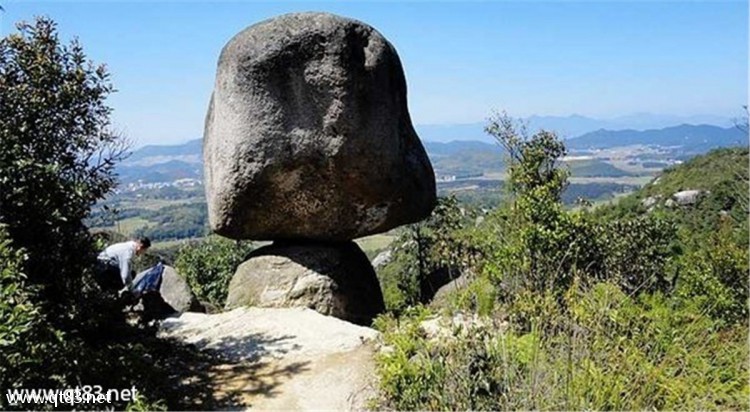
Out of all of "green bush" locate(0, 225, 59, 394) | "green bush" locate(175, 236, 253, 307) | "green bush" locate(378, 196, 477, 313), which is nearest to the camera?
"green bush" locate(0, 225, 59, 394)

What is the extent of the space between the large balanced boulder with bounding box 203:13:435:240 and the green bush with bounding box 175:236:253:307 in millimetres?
6406

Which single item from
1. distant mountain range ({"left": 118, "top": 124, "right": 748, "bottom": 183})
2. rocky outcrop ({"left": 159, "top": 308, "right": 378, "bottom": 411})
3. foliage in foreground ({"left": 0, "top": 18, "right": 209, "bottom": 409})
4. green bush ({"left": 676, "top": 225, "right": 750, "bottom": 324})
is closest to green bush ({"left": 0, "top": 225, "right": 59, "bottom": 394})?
foliage in foreground ({"left": 0, "top": 18, "right": 209, "bottom": 409})

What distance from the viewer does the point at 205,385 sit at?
6660 millimetres

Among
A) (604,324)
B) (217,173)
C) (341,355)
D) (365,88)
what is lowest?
(341,355)

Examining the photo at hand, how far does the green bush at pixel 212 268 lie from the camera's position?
1673cm

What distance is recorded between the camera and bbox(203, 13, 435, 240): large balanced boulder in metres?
9.70

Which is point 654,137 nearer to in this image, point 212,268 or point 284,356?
point 212,268

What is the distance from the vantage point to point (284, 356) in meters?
7.53

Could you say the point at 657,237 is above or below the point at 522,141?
below

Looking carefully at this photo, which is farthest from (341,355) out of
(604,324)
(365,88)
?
(365,88)

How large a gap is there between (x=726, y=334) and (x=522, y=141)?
27.6 feet

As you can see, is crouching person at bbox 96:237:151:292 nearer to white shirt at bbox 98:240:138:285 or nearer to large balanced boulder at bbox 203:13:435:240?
white shirt at bbox 98:240:138:285

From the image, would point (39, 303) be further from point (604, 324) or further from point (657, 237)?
point (657, 237)

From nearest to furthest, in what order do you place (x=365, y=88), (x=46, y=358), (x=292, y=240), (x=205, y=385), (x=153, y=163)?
1. (x=46, y=358)
2. (x=205, y=385)
3. (x=365, y=88)
4. (x=292, y=240)
5. (x=153, y=163)
